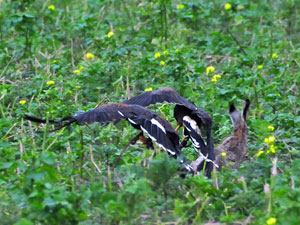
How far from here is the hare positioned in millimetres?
7379

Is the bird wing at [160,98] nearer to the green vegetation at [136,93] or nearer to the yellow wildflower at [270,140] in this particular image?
the green vegetation at [136,93]

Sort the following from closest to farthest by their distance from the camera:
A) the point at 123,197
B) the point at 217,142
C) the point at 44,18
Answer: the point at 123,197, the point at 217,142, the point at 44,18

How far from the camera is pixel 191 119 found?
24.8ft

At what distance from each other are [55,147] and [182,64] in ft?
7.37

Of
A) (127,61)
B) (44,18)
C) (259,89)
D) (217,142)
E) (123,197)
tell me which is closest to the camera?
(123,197)

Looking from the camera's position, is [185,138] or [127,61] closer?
[185,138]

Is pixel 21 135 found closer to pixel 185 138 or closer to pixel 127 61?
pixel 185 138

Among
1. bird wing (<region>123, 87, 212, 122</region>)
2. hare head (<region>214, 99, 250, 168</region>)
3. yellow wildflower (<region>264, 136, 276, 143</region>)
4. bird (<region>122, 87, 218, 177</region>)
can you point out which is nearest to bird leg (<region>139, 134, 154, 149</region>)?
bird (<region>122, 87, 218, 177</region>)

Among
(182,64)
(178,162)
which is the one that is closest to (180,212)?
(178,162)

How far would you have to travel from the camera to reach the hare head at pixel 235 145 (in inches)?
291

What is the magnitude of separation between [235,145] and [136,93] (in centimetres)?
202

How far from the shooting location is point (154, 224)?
585cm

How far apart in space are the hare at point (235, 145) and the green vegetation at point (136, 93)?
0.13m

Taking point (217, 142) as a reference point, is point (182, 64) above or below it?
above
